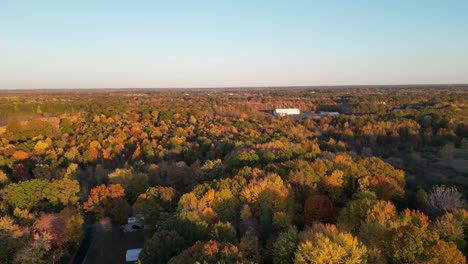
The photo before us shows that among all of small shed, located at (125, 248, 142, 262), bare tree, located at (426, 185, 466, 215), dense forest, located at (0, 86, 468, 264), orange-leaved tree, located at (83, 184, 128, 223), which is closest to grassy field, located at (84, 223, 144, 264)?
dense forest, located at (0, 86, 468, 264)

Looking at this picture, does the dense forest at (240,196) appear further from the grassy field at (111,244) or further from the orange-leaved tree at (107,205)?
the grassy field at (111,244)

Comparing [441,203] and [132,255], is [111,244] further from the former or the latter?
[441,203]

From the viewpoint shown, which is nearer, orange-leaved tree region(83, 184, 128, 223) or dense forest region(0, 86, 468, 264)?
dense forest region(0, 86, 468, 264)

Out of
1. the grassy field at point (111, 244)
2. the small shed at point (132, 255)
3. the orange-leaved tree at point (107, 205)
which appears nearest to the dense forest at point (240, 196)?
the orange-leaved tree at point (107, 205)

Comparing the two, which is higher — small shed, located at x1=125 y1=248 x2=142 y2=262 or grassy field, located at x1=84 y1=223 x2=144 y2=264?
small shed, located at x1=125 y1=248 x2=142 y2=262

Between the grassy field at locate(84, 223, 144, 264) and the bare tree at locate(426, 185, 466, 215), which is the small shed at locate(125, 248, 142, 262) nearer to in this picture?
the grassy field at locate(84, 223, 144, 264)

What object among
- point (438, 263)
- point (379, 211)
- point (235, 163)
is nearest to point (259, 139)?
point (235, 163)

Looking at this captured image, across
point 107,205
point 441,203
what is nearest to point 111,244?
point 107,205
